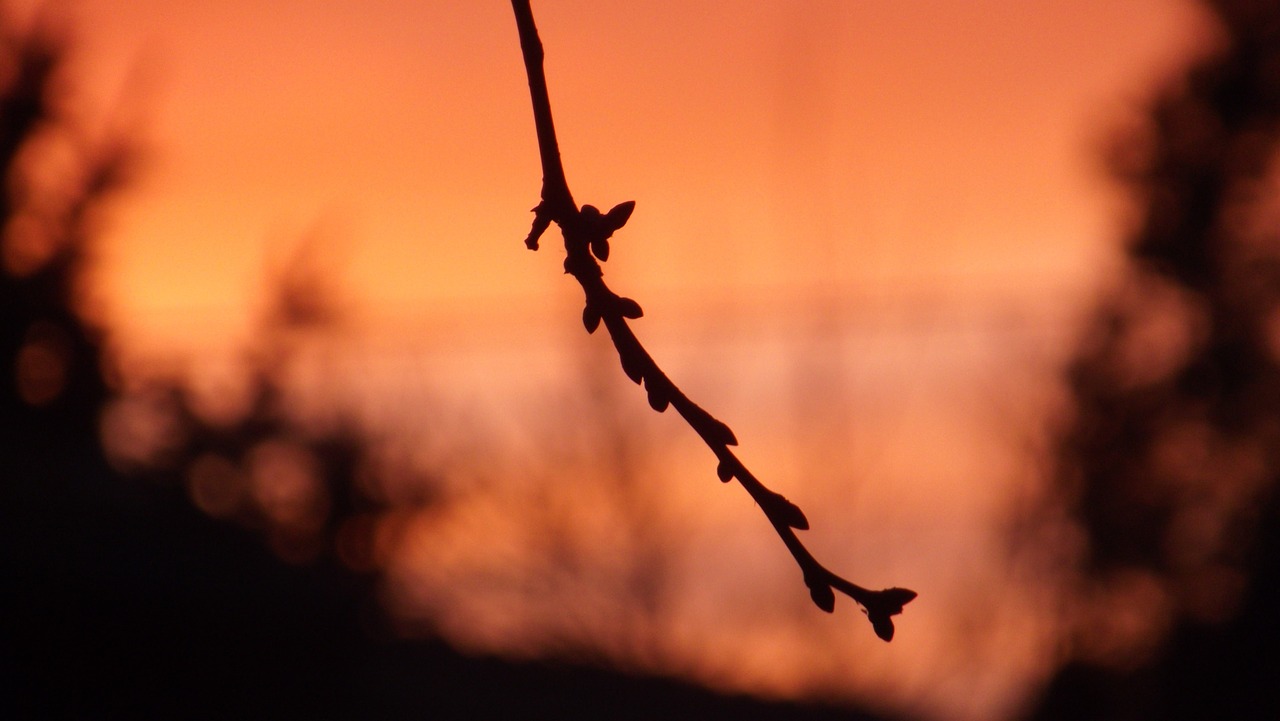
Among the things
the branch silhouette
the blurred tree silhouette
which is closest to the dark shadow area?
the blurred tree silhouette

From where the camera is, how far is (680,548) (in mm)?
12125

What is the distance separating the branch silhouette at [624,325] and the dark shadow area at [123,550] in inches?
287

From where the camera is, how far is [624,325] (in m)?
0.84

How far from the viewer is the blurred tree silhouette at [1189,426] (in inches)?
575

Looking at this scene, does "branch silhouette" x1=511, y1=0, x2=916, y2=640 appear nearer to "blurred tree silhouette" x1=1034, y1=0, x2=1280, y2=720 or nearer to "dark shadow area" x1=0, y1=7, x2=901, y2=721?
"dark shadow area" x1=0, y1=7, x2=901, y2=721

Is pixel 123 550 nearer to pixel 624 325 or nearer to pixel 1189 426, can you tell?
pixel 624 325

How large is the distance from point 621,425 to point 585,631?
192 cm

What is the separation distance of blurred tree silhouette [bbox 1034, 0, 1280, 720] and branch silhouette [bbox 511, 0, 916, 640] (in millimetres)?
13949

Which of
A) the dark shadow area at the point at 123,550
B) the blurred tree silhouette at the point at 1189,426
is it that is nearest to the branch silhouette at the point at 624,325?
the dark shadow area at the point at 123,550

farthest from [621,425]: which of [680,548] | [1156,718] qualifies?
[1156,718]

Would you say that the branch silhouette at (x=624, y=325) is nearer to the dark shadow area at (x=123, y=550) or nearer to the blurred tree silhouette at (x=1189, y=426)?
the dark shadow area at (x=123, y=550)

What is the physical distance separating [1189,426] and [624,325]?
634 inches

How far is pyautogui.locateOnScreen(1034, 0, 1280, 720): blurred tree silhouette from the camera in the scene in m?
14.6

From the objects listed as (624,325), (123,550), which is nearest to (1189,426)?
(123,550)
